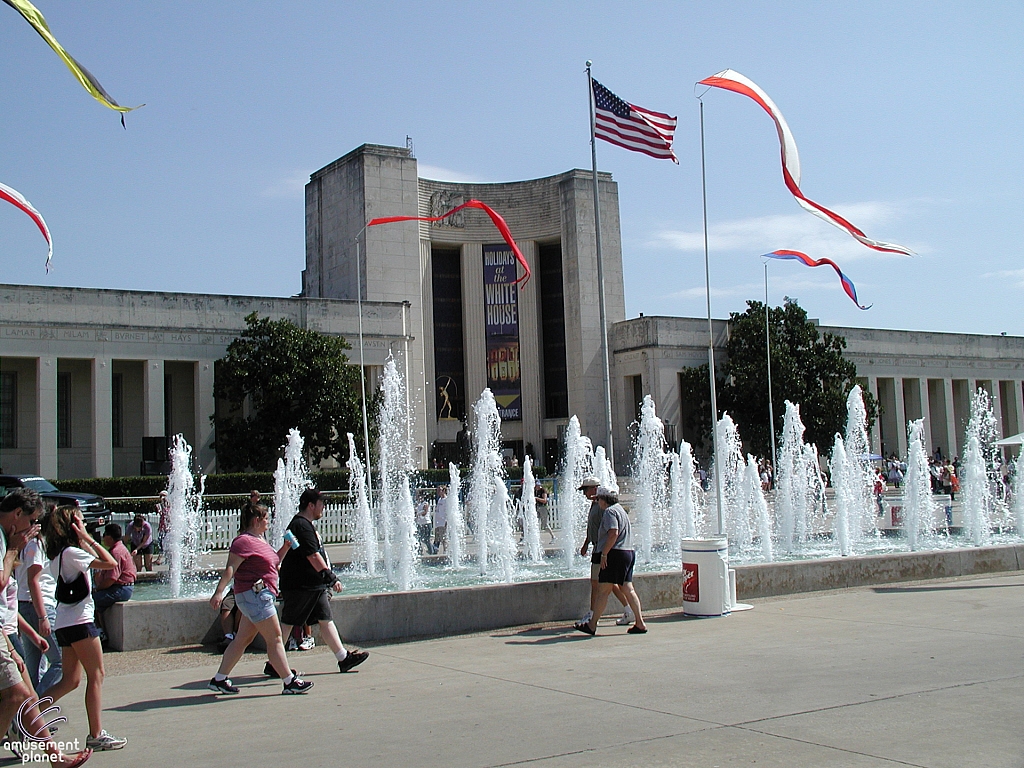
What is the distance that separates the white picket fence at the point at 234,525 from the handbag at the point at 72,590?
15.6m

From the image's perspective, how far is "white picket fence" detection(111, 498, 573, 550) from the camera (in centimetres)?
2408

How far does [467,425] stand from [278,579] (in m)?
42.0

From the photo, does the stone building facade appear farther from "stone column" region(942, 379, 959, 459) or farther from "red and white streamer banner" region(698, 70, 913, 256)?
"red and white streamer banner" region(698, 70, 913, 256)

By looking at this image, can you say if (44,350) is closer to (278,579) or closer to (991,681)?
(278,579)

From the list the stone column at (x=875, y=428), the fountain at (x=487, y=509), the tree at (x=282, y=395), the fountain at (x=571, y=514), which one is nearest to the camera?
the fountain at (x=487, y=509)

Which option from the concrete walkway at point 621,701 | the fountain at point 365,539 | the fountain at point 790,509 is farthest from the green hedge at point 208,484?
the concrete walkway at point 621,701

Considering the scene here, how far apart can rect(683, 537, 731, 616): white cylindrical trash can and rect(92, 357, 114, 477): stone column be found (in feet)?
103

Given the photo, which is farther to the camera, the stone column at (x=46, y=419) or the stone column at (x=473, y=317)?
the stone column at (x=473, y=317)

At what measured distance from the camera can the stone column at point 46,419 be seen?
36.8m

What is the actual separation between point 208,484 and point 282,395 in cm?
425

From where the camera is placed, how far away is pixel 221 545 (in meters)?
24.5

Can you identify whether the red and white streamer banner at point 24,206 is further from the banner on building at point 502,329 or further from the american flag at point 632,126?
the banner on building at point 502,329

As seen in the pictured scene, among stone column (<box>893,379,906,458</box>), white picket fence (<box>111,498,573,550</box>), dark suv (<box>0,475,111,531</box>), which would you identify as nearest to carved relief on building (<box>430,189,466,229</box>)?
white picket fence (<box>111,498,573,550</box>)

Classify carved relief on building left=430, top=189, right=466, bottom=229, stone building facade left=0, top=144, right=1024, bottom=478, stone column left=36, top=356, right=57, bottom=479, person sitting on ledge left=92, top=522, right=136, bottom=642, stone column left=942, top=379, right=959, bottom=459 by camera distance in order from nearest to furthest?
person sitting on ledge left=92, top=522, right=136, bottom=642 < stone column left=36, top=356, right=57, bottom=479 < stone building facade left=0, top=144, right=1024, bottom=478 < carved relief on building left=430, top=189, right=466, bottom=229 < stone column left=942, top=379, right=959, bottom=459
